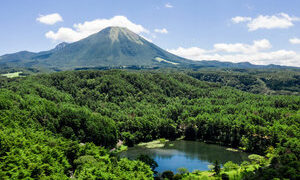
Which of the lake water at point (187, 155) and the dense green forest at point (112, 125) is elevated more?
the dense green forest at point (112, 125)

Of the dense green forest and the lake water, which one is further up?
the dense green forest

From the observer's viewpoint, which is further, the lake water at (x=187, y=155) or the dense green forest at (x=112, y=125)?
the lake water at (x=187, y=155)

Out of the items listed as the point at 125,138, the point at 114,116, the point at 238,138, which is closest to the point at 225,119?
the point at 238,138

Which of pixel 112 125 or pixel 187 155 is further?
pixel 112 125

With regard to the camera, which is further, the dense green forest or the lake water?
the lake water
